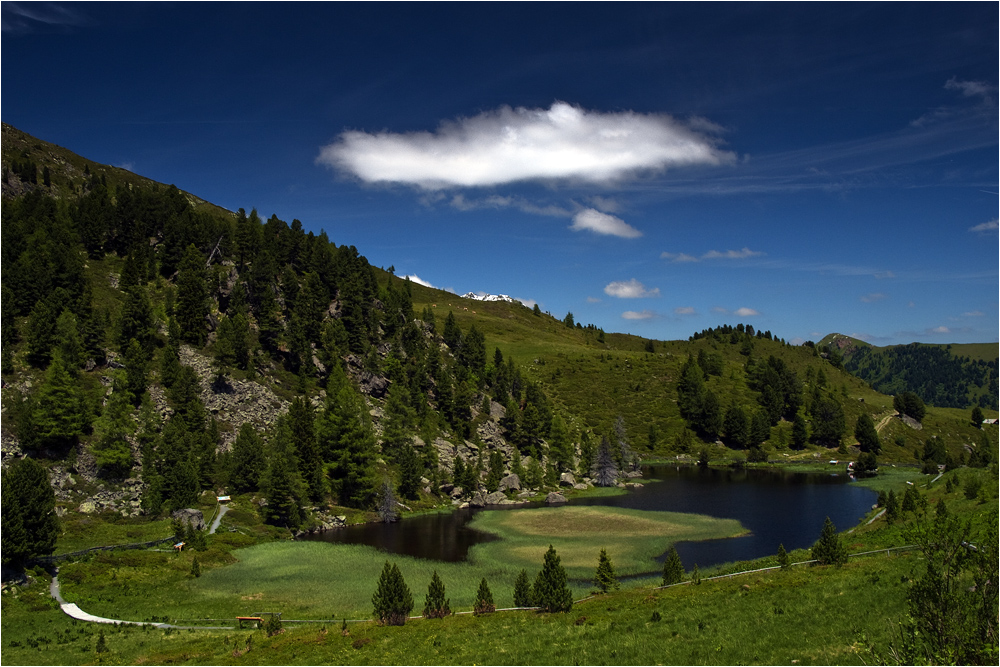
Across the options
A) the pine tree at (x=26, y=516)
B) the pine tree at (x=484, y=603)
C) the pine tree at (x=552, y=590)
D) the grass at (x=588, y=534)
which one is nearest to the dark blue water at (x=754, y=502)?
the grass at (x=588, y=534)

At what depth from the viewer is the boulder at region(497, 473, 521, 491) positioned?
12612 centimetres

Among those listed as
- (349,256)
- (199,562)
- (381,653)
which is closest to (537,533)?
(199,562)

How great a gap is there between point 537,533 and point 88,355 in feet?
270

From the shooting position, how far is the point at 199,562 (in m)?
69.9

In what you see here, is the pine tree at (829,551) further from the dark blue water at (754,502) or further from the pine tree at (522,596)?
the pine tree at (522,596)

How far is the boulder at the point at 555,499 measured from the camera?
119438mm

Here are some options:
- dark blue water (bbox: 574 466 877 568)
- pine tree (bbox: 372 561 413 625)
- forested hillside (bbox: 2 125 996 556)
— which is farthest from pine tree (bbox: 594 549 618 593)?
forested hillside (bbox: 2 125 996 556)

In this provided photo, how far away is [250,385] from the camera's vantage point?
11612cm

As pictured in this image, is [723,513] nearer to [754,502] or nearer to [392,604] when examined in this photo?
[754,502]

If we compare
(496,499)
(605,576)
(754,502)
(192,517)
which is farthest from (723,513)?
(192,517)

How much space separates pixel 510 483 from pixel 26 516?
86.7 metres

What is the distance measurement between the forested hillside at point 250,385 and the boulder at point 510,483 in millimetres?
910

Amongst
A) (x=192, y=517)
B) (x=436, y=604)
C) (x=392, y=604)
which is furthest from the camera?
(x=192, y=517)

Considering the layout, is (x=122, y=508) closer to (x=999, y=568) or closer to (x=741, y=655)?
(x=741, y=655)
